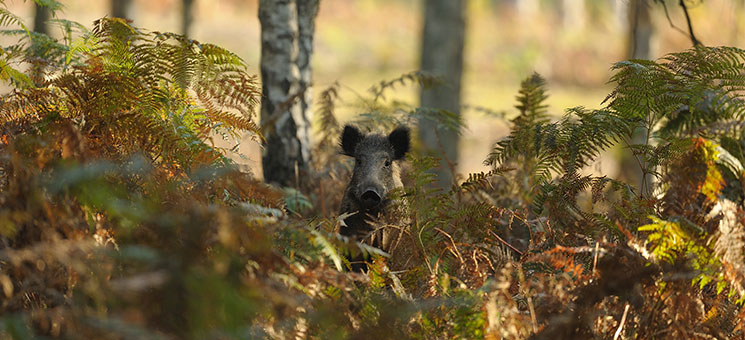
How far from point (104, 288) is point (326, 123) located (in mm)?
4615

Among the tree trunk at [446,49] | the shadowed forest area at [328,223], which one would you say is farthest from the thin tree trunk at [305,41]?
the tree trunk at [446,49]

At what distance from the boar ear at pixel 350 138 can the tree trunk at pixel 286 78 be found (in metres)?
0.64

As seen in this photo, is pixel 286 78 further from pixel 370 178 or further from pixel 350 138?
pixel 370 178

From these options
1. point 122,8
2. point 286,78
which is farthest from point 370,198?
point 122,8

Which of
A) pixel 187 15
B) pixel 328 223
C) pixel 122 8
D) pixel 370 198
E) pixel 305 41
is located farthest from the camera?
pixel 187 15

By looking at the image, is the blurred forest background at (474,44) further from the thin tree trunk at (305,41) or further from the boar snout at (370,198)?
the boar snout at (370,198)

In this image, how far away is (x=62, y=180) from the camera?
107 inches

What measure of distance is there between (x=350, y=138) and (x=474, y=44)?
33679 mm

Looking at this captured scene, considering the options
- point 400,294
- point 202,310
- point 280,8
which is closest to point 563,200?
point 400,294

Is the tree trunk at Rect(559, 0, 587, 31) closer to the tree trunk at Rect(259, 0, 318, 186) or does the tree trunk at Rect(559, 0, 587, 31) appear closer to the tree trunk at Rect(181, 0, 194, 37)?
the tree trunk at Rect(181, 0, 194, 37)

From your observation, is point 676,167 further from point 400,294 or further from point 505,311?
point 400,294

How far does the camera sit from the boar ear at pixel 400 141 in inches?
229

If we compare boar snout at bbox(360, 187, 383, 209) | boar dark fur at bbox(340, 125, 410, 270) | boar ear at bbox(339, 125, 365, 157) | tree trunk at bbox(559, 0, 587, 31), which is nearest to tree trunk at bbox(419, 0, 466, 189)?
boar dark fur at bbox(340, 125, 410, 270)

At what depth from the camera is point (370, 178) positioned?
5.41 meters
